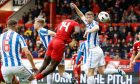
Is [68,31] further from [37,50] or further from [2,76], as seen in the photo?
[37,50]

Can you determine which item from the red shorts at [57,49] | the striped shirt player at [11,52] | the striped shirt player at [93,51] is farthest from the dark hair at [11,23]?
the striped shirt player at [93,51]

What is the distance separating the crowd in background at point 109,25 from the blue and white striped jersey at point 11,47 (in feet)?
25.9

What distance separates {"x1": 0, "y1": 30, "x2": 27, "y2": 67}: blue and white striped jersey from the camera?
11.2 meters

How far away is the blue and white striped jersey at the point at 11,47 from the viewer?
11172 mm

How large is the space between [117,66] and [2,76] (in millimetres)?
5842

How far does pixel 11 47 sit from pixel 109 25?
10.00m

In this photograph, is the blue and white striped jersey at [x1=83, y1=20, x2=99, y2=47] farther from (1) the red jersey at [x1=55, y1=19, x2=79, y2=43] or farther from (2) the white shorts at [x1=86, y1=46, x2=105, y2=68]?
(1) the red jersey at [x1=55, y1=19, x2=79, y2=43]

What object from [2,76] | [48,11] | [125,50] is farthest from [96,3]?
[2,76]

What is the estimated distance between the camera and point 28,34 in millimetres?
21766

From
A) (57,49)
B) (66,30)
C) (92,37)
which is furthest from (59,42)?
(92,37)

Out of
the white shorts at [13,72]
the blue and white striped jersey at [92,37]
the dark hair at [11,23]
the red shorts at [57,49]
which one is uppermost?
the dark hair at [11,23]

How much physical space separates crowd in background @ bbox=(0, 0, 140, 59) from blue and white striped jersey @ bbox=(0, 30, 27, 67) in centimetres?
788

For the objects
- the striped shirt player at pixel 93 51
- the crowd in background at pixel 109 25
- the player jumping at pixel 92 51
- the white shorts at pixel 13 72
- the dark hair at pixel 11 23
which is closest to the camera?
the dark hair at pixel 11 23

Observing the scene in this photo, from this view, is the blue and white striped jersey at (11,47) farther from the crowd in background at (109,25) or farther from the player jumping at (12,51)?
the crowd in background at (109,25)
